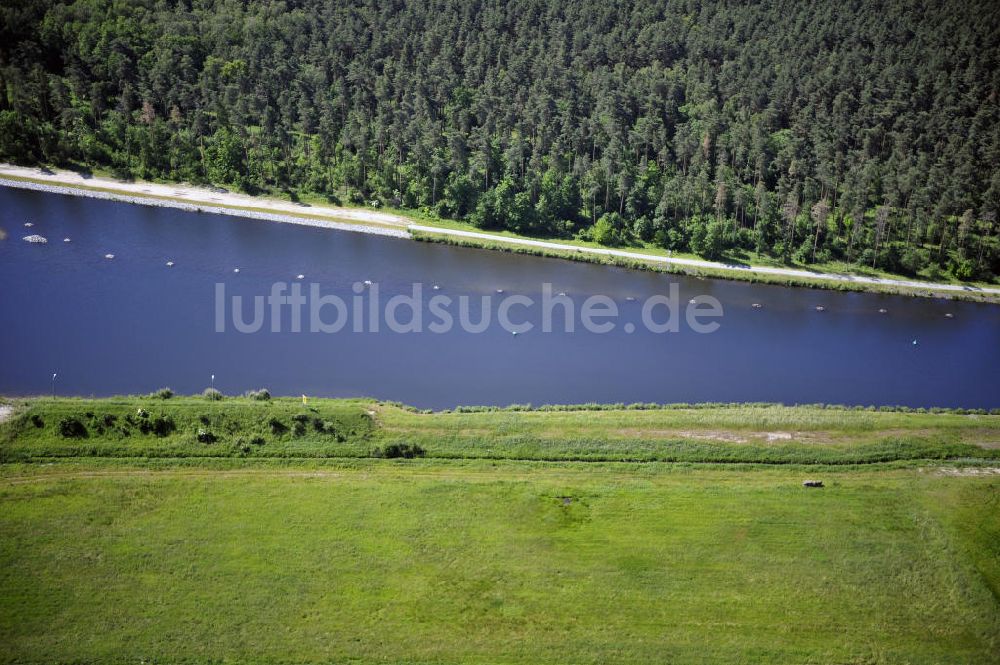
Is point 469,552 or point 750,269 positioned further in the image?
point 750,269

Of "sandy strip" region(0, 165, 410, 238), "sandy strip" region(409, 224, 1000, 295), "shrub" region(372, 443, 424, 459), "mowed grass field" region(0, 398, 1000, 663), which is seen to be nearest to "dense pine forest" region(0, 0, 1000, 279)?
"sandy strip" region(409, 224, 1000, 295)

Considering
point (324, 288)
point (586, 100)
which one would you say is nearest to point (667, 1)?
point (586, 100)

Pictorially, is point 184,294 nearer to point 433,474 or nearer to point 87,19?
point 433,474

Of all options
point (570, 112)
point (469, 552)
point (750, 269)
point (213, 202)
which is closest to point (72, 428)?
point (469, 552)

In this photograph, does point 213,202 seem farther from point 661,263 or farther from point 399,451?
point 399,451

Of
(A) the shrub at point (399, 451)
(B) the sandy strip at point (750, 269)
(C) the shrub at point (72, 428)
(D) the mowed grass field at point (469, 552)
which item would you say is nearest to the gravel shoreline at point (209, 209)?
(B) the sandy strip at point (750, 269)

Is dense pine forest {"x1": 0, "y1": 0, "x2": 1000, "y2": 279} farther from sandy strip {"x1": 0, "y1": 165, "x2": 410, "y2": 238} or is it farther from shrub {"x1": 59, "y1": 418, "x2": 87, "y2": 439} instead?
shrub {"x1": 59, "y1": 418, "x2": 87, "y2": 439}
